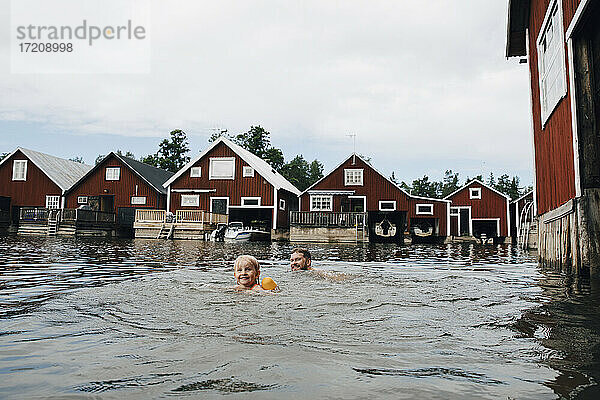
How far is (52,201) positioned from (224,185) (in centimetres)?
1631

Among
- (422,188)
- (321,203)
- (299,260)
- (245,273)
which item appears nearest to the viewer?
(245,273)

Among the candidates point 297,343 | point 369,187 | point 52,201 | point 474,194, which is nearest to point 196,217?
point 369,187

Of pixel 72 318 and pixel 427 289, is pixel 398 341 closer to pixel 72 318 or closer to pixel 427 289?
pixel 72 318

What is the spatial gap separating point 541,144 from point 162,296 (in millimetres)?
10520

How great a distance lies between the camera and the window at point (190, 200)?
40594 mm

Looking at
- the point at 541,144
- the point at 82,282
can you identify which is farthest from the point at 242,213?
the point at 82,282

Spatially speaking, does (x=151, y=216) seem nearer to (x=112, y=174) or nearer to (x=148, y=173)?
(x=112, y=174)

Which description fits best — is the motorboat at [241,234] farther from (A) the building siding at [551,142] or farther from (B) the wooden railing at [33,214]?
(A) the building siding at [551,142]

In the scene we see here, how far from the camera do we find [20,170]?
4512 cm

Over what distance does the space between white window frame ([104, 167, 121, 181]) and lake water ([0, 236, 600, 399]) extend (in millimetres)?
38697

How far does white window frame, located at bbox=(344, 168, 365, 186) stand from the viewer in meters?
41.2

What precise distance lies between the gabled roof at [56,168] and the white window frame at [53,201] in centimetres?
118

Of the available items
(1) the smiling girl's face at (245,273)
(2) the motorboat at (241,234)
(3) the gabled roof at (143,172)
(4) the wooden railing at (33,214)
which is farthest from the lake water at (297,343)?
(3) the gabled roof at (143,172)

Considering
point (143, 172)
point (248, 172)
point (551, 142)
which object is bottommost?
point (551, 142)
